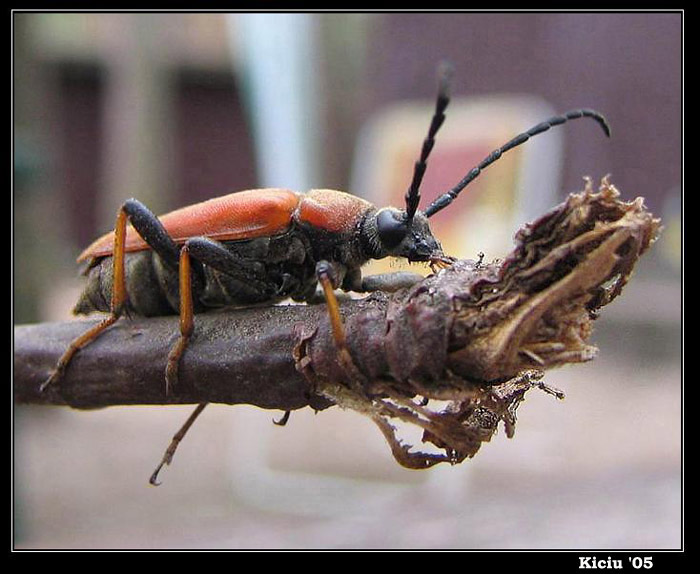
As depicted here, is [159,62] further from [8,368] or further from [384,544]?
[8,368]

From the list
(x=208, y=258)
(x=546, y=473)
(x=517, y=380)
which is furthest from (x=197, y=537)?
(x=517, y=380)

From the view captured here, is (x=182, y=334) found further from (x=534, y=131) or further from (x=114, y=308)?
(x=534, y=131)

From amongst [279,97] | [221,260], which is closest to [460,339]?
[221,260]

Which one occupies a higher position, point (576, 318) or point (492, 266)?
point (492, 266)

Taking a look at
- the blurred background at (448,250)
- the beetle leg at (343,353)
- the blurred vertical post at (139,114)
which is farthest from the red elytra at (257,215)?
the blurred vertical post at (139,114)

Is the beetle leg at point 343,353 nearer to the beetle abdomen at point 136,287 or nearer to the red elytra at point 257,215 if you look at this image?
the red elytra at point 257,215

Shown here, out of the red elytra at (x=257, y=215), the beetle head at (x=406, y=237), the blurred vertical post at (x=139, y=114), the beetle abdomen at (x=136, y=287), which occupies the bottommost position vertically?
the beetle abdomen at (x=136, y=287)

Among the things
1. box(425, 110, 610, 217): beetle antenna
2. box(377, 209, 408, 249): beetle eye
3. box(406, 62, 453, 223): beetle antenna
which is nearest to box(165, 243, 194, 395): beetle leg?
box(377, 209, 408, 249): beetle eye
